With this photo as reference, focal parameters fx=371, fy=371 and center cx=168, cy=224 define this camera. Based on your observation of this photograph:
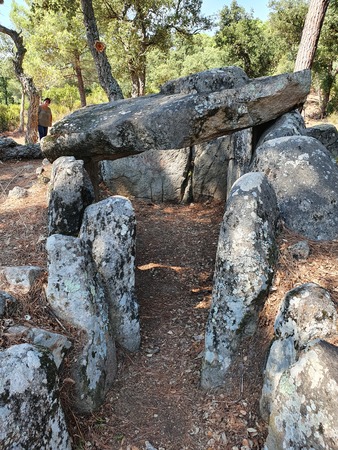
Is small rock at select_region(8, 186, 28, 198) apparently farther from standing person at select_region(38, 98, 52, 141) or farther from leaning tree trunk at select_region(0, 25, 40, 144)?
standing person at select_region(38, 98, 52, 141)

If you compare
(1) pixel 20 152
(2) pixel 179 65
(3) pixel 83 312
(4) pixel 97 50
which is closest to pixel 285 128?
(3) pixel 83 312

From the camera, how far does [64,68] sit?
766 inches

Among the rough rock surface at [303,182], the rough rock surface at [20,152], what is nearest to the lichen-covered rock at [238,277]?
the rough rock surface at [303,182]

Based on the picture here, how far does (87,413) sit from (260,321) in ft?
4.69

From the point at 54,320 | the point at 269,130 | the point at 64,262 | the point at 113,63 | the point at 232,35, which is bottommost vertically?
the point at 54,320

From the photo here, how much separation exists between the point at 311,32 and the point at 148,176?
4328 mm

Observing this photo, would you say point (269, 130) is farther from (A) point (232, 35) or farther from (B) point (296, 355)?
(A) point (232, 35)

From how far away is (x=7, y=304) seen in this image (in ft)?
9.27

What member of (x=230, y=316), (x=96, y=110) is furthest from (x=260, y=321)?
(x=96, y=110)

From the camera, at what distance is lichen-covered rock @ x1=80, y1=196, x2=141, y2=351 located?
3.24 metres

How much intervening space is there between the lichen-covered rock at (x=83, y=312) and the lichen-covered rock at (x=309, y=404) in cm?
131

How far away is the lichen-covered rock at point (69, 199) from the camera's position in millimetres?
4008

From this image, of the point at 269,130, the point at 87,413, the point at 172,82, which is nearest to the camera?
the point at 87,413

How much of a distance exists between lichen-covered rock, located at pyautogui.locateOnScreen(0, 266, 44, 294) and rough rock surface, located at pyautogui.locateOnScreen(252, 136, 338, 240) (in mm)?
2254
